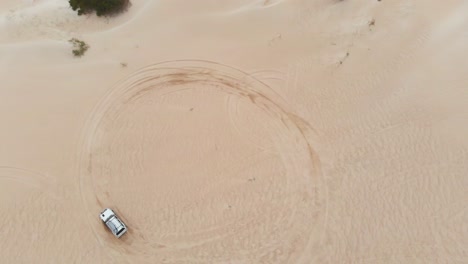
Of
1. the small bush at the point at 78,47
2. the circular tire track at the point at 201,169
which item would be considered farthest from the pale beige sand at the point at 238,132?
the small bush at the point at 78,47

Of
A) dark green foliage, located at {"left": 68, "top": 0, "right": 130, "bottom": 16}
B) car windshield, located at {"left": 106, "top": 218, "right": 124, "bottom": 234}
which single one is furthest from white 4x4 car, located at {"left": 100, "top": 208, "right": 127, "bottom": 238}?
dark green foliage, located at {"left": 68, "top": 0, "right": 130, "bottom": 16}

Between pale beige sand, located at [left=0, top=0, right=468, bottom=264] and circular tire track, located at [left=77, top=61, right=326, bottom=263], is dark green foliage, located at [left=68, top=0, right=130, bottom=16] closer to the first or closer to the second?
pale beige sand, located at [left=0, top=0, right=468, bottom=264]

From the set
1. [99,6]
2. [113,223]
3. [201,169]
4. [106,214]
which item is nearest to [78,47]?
[99,6]

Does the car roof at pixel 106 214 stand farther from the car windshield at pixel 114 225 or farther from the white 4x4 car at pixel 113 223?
the car windshield at pixel 114 225

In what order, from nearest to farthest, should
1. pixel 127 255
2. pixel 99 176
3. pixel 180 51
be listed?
pixel 127 255
pixel 99 176
pixel 180 51

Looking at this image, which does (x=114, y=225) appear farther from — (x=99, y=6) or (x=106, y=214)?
(x=99, y=6)

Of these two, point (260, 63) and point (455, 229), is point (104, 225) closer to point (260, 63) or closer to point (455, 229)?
point (260, 63)

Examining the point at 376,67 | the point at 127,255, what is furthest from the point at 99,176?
the point at 376,67
